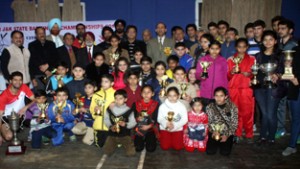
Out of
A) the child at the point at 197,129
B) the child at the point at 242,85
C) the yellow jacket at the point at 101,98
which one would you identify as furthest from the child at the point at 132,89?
the child at the point at 242,85

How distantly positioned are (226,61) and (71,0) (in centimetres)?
624

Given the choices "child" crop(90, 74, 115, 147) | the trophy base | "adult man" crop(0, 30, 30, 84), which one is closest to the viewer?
the trophy base

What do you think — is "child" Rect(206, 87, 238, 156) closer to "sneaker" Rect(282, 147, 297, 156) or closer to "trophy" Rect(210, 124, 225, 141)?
"trophy" Rect(210, 124, 225, 141)

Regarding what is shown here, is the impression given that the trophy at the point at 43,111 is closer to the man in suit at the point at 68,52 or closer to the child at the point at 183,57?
the man in suit at the point at 68,52

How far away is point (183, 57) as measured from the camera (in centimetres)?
744

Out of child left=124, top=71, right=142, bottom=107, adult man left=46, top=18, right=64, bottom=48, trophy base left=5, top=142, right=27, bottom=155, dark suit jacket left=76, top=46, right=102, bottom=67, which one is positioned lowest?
trophy base left=5, top=142, right=27, bottom=155

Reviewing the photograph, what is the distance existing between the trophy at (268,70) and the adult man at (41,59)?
4.73m

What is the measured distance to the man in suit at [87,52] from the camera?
7.76m

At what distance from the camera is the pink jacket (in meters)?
6.46

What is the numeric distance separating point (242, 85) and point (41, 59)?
15.0ft

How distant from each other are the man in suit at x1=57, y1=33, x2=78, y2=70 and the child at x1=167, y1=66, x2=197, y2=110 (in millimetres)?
2629

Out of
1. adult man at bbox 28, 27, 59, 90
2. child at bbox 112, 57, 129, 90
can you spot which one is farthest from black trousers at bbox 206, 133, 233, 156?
adult man at bbox 28, 27, 59, 90

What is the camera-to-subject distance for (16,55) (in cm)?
764

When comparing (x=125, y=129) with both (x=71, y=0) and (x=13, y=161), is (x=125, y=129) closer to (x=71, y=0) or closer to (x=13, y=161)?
(x=13, y=161)
